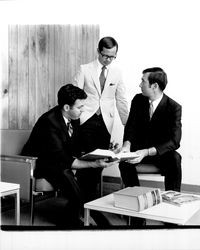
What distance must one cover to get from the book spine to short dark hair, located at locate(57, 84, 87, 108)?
73 centimetres

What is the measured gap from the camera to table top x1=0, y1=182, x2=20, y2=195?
2.25 meters

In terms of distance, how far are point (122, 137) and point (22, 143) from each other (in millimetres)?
644

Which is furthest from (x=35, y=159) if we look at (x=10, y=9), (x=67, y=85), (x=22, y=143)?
(x=10, y=9)

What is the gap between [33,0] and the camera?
2.32 meters

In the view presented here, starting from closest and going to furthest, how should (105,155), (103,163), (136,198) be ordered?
(136,198) → (105,155) → (103,163)

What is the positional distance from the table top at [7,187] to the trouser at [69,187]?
0.25 m

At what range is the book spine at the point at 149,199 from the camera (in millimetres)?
2123

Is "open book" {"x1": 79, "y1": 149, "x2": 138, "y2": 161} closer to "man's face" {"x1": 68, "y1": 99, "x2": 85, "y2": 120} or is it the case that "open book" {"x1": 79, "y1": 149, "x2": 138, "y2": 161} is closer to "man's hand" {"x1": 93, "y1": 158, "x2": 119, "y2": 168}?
"man's hand" {"x1": 93, "y1": 158, "x2": 119, "y2": 168}

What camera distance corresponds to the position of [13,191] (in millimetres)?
2291

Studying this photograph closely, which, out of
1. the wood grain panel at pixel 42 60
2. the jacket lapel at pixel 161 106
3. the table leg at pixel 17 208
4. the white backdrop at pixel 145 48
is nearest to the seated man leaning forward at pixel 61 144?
the wood grain panel at pixel 42 60

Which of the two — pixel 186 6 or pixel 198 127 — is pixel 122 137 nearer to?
Answer: pixel 198 127

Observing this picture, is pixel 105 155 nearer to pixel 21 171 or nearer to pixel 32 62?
pixel 21 171

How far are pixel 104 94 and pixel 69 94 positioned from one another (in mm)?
221

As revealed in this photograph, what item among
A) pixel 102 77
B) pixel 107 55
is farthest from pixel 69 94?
pixel 107 55
